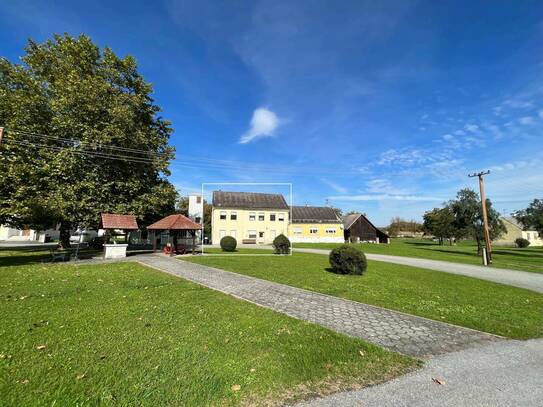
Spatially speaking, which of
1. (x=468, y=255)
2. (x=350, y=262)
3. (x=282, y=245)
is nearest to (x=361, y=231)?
(x=468, y=255)

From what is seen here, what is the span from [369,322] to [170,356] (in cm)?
402

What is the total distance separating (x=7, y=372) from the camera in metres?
3.45

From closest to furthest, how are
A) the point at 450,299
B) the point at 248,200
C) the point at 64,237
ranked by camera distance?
the point at 450,299 < the point at 64,237 < the point at 248,200

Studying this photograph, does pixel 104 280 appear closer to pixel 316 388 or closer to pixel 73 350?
pixel 73 350

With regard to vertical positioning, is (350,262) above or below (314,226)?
below

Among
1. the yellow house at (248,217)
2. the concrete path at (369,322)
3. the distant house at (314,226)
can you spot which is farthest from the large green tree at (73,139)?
the distant house at (314,226)

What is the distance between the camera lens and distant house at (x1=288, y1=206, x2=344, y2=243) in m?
49.4

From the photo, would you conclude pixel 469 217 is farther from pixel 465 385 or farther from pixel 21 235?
pixel 21 235

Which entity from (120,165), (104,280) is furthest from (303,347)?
(120,165)

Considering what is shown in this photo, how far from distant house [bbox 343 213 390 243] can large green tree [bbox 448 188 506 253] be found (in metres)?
21.1

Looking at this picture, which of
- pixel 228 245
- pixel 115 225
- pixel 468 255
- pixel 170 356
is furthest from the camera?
pixel 468 255

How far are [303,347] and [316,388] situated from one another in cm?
114

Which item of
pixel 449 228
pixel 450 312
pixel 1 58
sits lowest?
pixel 450 312

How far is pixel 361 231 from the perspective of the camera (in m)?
53.0
